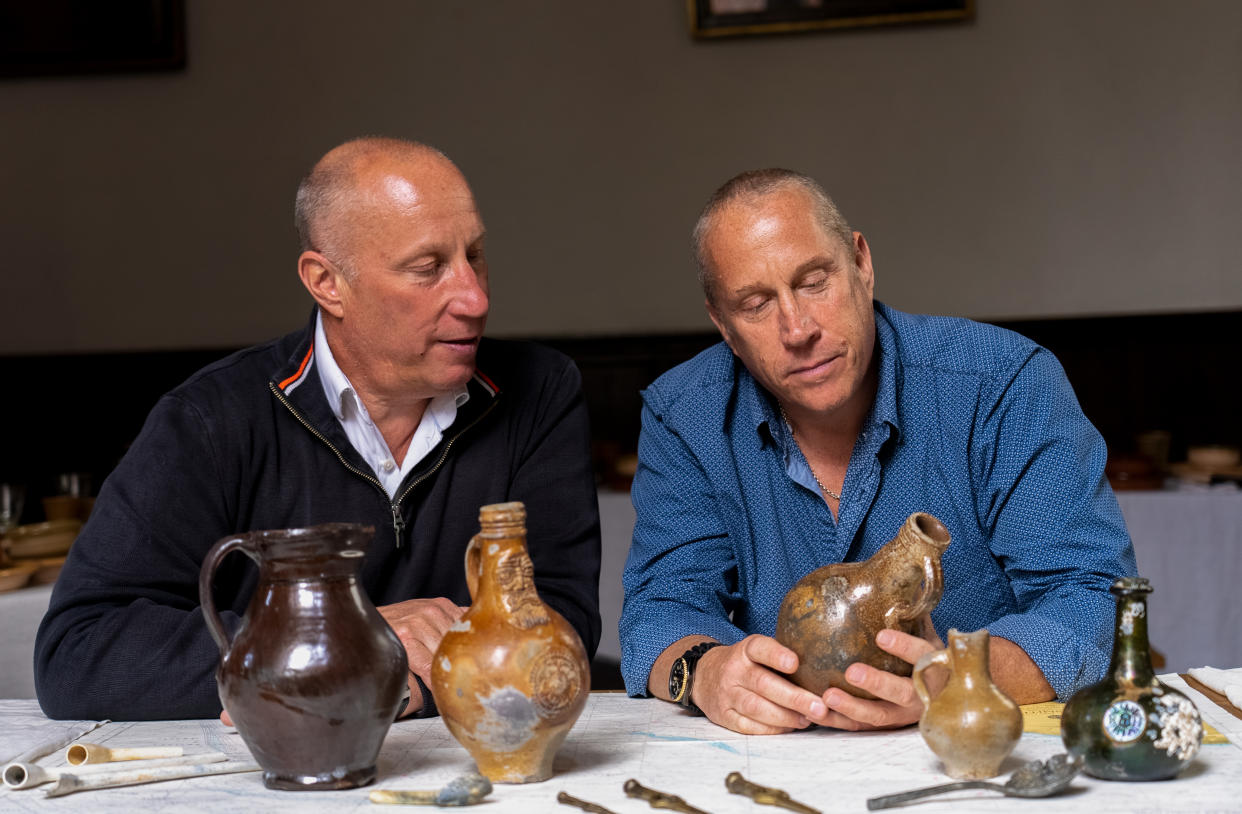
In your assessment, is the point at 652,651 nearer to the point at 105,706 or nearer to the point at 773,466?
the point at 773,466

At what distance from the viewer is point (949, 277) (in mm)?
5195

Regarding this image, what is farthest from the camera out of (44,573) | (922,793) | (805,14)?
(805,14)

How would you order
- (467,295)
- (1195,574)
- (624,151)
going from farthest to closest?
(624,151) → (1195,574) → (467,295)

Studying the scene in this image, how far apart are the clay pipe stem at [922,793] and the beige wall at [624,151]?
4.01 metres

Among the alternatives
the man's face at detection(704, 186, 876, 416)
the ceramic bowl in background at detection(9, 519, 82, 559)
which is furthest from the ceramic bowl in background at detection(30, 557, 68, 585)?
the man's face at detection(704, 186, 876, 416)

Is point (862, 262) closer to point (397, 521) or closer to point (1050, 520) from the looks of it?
point (1050, 520)

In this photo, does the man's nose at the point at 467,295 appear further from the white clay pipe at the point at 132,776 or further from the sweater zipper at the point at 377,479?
the white clay pipe at the point at 132,776

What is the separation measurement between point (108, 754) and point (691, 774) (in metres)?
0.72

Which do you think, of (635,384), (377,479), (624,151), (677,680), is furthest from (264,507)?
(624,151)

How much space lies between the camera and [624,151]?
532 centimetres

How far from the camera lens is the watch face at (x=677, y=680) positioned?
5.72 ft

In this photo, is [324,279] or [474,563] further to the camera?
[324,279]

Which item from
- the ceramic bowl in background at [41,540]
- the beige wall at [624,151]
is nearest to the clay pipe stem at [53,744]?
the ceramic bowl in background at [41,540]

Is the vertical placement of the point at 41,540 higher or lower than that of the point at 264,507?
lower
